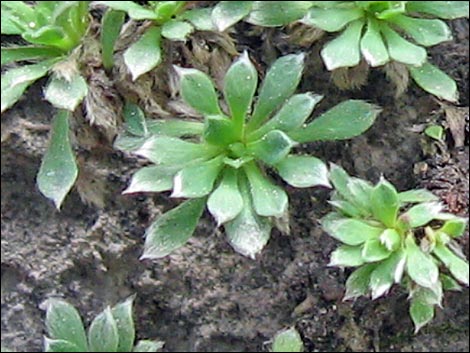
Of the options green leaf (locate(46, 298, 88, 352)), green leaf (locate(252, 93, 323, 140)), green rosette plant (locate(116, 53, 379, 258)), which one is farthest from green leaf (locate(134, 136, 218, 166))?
green leaf (locate(46, 298, 88, 352))

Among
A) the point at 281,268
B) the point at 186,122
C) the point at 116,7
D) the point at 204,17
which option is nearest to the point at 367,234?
the point at 281,268

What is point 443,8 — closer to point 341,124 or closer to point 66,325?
point 341,124

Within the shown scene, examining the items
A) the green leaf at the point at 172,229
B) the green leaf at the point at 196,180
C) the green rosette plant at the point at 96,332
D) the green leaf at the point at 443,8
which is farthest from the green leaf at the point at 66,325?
the green leaf at the point at 443,8

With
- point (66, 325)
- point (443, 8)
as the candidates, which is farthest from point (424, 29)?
point (66, 325)

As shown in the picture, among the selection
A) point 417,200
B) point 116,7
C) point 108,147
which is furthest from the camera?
point 108,147

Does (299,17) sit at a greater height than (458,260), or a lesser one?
greater

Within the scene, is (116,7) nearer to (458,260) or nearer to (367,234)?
(367,234)
